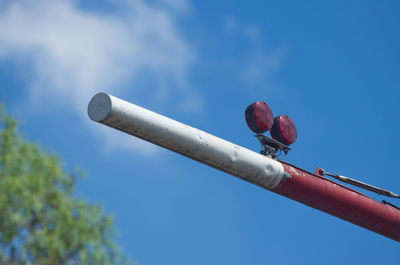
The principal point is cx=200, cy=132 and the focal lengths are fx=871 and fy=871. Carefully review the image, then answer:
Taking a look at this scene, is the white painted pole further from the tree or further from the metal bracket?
the tree

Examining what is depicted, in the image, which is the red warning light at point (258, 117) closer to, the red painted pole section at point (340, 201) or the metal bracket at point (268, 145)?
the metal bracket at point (268, 145)

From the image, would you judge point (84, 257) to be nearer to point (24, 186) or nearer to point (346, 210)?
point (24, 186)

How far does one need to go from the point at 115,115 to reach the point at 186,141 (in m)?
0.74

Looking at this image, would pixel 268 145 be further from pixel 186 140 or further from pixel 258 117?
pixel 186 140

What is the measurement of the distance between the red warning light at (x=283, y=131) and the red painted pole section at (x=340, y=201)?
686 mm

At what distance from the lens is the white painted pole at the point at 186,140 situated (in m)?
7.25

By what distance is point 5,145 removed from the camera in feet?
79.6

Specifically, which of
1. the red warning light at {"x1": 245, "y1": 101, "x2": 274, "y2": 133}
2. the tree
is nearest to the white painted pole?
the red warning light at {"x1": 245, "y1": 101, "x2": 274, "y2": 133}

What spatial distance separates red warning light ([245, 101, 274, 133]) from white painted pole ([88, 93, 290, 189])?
0.71m

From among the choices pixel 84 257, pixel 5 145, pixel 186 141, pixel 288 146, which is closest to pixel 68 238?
pixel 84 257

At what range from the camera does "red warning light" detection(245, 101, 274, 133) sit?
9.09 metres

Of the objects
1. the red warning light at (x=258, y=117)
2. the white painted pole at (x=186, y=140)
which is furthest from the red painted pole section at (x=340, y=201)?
the red warning light at (x=258, y=117)

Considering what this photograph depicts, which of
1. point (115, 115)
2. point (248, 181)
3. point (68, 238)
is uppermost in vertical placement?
point (68, 238)

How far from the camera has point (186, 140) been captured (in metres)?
7.59
